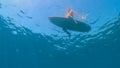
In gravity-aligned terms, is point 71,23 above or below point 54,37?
below

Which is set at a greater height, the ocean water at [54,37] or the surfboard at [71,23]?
the ocean water at [54,37]

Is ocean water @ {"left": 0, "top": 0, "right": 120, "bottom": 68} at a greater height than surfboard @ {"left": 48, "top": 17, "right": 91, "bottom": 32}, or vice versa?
ocean water @ {"left": 0, "top": 0, "right": 120, "bottom": 68}

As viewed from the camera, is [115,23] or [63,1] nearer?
[63,1]

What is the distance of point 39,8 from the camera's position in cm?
1712

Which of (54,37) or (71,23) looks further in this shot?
(54,37)

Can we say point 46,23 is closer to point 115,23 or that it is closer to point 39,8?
point 39,8

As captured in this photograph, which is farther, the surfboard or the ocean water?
the ocean water

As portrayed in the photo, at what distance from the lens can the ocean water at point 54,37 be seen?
54.4 ft

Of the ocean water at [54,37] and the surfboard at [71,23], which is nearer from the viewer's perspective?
the surfboard at [71,23]

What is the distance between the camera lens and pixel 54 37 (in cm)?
2256

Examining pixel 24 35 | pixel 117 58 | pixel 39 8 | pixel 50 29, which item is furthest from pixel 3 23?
pixel 117 58

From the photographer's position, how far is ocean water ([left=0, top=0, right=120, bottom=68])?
54.4ft

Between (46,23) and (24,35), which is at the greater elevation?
(24,35)

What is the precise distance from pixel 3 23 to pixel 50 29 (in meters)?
4.42
